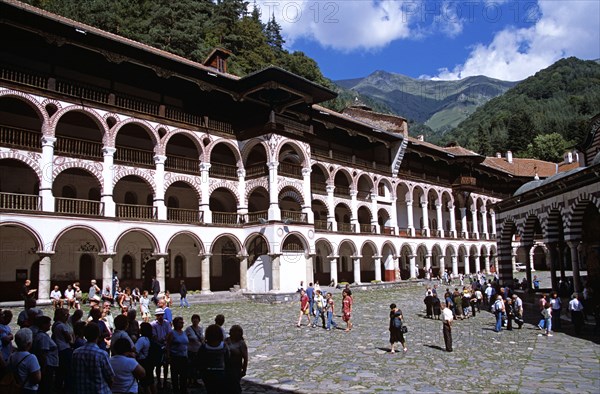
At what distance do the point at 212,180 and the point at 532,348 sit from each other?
64.4 ft

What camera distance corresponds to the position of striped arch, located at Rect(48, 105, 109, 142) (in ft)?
71.1

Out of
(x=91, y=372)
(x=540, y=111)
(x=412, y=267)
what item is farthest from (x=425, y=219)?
(x=540, y=111)

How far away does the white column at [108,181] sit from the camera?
23.4m

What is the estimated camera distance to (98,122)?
919 inches

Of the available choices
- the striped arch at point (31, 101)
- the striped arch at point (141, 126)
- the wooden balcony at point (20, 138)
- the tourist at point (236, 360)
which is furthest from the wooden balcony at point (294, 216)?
the tourist at point (236, 360)

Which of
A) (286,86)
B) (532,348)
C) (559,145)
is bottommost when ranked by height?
(532,348)

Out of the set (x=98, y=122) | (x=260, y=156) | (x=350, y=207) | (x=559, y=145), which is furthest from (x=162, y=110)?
(x=559, y=145)

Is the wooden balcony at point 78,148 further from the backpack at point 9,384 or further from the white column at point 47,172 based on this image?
the backpack at point 9,384

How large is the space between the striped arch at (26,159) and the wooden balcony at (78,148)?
1065mm

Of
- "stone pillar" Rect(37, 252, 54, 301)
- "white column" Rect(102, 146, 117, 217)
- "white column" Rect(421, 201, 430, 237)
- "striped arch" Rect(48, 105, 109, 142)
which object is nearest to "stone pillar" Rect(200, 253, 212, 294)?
"white column" Rect(102, 146, 117, 217)

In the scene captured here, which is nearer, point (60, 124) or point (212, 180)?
point (60, 124)

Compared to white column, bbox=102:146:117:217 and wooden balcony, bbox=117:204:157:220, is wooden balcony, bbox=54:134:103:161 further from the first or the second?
wooden balcony, bbox=117:204:157:220

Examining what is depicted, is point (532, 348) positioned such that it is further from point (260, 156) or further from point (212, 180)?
point (260, 156)

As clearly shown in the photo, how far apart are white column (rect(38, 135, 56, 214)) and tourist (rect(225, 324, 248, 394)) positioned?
1762 cm
